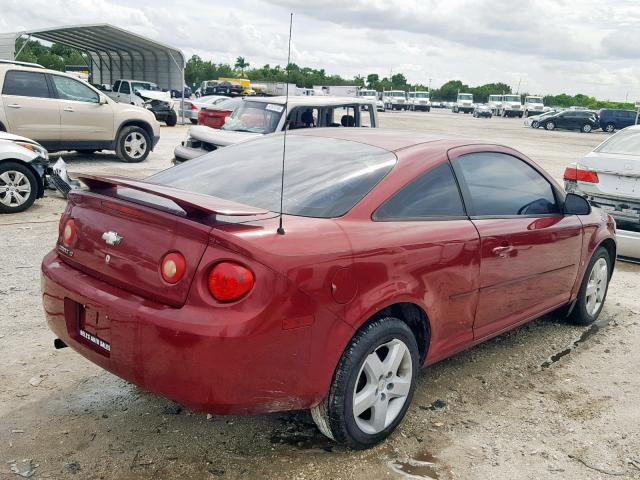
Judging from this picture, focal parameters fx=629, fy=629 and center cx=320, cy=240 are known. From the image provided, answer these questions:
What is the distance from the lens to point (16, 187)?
788 centimetres

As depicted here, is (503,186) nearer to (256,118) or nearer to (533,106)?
(256,118)

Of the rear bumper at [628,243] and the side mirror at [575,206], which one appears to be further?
the rear bumper at [628,243]

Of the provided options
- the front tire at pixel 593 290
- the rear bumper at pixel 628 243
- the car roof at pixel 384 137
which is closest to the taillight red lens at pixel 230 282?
the car roof at pixel 384 137

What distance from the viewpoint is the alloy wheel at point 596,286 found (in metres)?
4.92

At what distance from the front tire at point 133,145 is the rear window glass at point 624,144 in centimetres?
901

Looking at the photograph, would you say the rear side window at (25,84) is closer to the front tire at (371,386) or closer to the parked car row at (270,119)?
the parked car row at (270,119)

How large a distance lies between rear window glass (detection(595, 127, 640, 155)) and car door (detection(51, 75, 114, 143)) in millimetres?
8967

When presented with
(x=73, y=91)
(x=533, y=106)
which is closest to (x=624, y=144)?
(x=73, y=91)

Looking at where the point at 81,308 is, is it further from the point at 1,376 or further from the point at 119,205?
the point at 1,376

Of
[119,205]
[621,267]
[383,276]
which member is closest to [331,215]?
[383,276]

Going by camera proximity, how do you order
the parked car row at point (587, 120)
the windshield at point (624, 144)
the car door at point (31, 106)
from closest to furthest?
the windshield at point (624, 144)
the car door at point (31, 106)
the parked car row at point (587, 120)

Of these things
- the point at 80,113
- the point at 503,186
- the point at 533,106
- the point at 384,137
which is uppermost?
the point at 533,106

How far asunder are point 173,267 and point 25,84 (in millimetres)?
10220

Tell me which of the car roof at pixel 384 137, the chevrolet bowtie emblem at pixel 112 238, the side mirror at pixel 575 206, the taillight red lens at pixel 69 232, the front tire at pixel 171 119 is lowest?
the front tire at pixel 171 119
